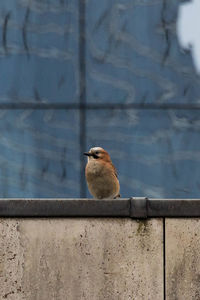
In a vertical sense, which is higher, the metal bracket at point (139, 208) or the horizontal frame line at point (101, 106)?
the metal bracket at point (139, 208)

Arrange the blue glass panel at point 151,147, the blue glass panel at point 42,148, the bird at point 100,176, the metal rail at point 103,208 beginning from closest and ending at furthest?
the metal rail at point 103,208 < the bird at point 100,176 < the blue glass panel at point 151,147 < the blue glass panel at point 42,148

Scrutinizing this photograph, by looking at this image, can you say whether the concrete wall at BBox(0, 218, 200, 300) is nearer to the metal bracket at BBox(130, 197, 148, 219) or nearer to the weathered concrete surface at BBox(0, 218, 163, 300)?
the weathered concrete surface at BBox(0, 218, 163, 300)

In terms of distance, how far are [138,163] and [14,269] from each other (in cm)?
666

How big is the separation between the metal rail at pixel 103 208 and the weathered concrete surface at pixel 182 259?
16 cm

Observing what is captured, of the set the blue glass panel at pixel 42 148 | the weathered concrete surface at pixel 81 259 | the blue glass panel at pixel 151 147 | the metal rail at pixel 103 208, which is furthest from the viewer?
the blue glass panel at pixel 42 148

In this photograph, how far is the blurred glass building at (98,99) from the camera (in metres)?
18.8

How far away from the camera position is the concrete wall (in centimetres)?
1234

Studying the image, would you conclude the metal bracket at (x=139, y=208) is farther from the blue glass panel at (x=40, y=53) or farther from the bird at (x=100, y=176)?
the blue glass panel at (x=40, y=53)

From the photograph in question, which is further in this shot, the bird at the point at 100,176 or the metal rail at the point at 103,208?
the bird at the point at 100,176

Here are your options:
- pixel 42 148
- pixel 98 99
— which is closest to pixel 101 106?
pixel 98 99

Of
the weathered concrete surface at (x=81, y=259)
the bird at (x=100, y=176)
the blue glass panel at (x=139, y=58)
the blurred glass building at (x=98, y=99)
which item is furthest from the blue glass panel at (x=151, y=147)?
the weathered concrete surface at (x=81, y=259)

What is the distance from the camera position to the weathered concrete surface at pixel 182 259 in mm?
12281

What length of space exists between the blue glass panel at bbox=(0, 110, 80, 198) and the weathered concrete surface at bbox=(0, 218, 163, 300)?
6.30m

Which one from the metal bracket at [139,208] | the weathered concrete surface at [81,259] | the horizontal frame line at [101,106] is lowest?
the horizontal frame line at [101,106]
